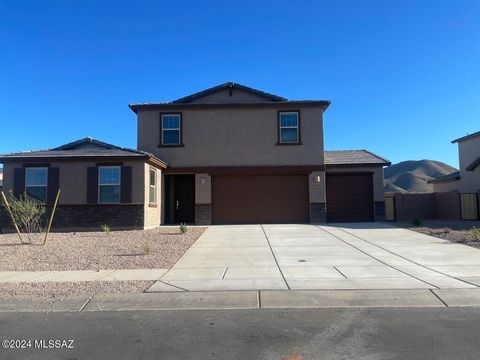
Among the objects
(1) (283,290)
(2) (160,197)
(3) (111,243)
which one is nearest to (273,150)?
(2) (160,197)

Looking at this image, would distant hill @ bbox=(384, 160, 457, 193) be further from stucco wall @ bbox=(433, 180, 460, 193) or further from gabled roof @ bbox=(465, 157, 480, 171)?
gabled roof @ bbox=(465, 157, 480, 171)

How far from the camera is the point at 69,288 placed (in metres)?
8.91

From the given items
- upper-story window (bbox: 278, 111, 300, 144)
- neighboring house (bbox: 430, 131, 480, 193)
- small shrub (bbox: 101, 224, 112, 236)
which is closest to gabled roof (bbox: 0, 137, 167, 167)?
small shrub (bbox: 101, 224, 112, 236)

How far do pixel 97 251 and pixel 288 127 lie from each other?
12.7 meters

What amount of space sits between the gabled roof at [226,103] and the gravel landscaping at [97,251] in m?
7.38

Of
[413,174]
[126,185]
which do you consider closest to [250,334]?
[126,185]

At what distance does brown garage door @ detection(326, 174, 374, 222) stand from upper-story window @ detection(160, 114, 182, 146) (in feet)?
26.6

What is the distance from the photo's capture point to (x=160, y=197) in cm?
2258

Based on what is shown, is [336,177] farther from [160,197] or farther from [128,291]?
[128,291]

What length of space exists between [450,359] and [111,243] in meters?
12.3

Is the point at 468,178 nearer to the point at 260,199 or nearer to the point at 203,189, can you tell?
the point at 260,199

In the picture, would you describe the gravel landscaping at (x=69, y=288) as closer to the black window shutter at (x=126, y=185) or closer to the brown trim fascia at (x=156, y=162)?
the black window shutter at (x=126, y=185)

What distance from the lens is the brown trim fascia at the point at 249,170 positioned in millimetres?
22938

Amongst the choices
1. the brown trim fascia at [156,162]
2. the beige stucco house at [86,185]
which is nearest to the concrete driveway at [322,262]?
the beige stucco house at [86,185]
